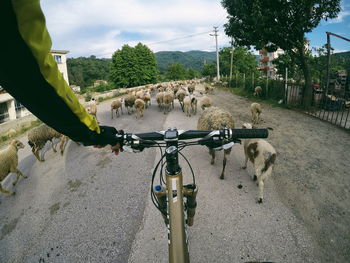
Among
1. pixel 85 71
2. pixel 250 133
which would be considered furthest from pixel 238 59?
pixel 85 71

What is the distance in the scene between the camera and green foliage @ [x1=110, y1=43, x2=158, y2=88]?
5312 centimetres

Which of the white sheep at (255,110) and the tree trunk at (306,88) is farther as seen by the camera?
the tree trunk at (306,88)

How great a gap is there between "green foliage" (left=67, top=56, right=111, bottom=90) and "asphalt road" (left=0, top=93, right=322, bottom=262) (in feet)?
272

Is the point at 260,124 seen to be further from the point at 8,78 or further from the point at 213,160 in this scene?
the point at 8,78

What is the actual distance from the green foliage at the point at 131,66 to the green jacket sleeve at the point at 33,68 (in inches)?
2170

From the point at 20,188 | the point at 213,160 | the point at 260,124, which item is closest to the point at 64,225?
the point at 20,188

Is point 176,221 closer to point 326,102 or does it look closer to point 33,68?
point 33,68

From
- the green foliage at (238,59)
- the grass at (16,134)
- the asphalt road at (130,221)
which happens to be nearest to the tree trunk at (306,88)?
the asphalt road at (130,221)

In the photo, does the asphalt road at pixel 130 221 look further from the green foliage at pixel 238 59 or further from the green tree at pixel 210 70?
the green tree at pixel 210 70

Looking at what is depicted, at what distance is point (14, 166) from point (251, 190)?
634cm

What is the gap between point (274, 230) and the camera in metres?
3.42

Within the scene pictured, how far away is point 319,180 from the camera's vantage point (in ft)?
15.3

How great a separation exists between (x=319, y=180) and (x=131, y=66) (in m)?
54.5

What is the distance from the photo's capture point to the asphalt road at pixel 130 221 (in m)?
3.16
